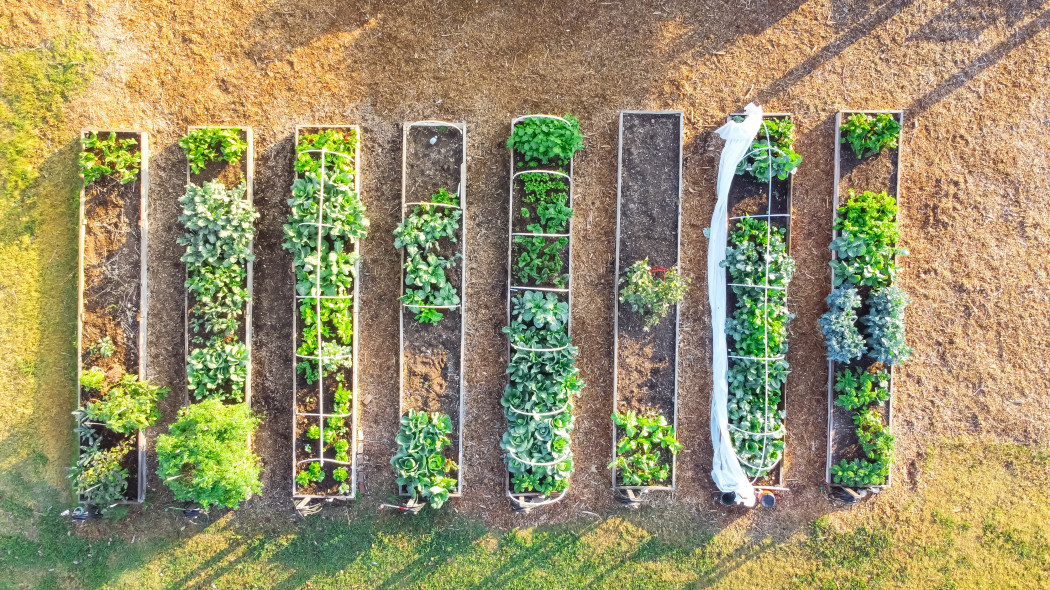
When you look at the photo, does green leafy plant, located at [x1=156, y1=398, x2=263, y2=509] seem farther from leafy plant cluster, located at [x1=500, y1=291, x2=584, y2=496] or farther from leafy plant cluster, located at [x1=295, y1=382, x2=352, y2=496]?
leafy plant cluster, located at [x1=500, y1=291, x2=584, y2=496]

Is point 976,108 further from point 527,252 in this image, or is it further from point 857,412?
point 527,252

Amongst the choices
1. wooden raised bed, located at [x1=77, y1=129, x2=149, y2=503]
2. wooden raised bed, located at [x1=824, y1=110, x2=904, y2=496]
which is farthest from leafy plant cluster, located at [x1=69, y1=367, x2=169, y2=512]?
wooden raised bed, located at [x1=824, y1=110, x2=904, y2=496]

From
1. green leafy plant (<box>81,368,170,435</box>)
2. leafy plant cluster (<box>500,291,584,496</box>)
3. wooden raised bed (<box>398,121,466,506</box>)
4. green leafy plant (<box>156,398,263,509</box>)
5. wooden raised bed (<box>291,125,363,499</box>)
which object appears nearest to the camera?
green leafy plant (<box>156,398,263,509</box>)

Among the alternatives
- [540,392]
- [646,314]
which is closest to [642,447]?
[540,392]

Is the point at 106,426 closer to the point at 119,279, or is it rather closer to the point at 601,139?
the point at 119,279

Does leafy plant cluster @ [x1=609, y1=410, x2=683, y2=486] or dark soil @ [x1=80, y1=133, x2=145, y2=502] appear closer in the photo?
leafy plant cluster @ [x1=609, y1=410, x2=683, y2=486]
